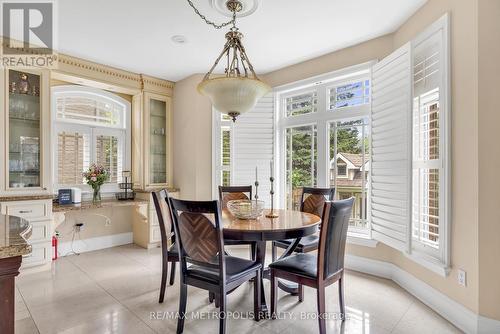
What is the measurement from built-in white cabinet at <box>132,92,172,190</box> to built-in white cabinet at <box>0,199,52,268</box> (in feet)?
4.42

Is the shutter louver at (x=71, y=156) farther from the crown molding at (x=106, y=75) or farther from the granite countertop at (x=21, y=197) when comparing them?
the crown molding at (x=106, y=75)

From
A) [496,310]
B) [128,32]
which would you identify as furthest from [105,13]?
[496,310]

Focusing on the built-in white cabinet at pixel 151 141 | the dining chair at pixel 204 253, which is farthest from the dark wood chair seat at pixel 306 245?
the built-in white cabinet at pixel 151 141

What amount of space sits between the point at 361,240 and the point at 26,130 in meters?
4.21

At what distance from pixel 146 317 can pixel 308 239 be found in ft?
5.36

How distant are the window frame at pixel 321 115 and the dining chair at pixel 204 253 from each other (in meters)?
1.96

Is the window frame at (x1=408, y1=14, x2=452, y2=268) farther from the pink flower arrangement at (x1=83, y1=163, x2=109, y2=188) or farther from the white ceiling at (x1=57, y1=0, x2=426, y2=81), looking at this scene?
the pink flower arrangement at (x1=83, y1=163, x2=109, y2=188)

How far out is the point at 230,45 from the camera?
2311 millimetres

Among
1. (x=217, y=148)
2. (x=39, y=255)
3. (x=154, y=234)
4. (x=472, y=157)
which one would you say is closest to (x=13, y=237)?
(x=39, y=255)

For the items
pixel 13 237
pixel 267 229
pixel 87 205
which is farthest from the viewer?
pixel 87 205

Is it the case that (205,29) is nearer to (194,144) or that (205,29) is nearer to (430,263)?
(194,144)

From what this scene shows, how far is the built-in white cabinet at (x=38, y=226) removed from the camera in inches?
122

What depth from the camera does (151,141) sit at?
4512mm

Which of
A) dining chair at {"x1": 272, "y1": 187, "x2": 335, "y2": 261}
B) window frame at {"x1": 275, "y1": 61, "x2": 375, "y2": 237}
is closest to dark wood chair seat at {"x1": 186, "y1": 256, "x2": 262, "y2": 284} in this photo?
dining chair at {"x1": 272, "y1": 187, "x2": 335, "y2": 261}
